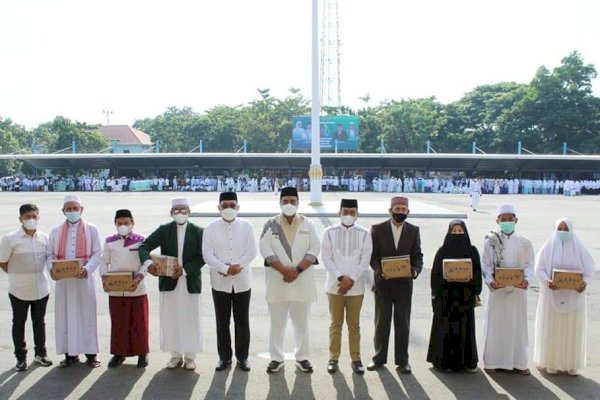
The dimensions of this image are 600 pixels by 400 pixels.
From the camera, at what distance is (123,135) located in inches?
3499

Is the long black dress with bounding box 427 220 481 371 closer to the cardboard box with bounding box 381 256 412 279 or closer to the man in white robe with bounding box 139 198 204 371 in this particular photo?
the cardboard box with bounding box 381 256 412 279

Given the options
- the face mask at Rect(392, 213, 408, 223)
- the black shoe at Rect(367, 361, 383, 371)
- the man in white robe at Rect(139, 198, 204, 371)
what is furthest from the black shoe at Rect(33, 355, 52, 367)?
the face mask at Rect(392, 213, 408, 223)

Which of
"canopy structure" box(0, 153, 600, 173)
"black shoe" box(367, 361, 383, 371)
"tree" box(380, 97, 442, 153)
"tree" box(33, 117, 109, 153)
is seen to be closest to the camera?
"black shoe" box(367, 361, 383, 371)

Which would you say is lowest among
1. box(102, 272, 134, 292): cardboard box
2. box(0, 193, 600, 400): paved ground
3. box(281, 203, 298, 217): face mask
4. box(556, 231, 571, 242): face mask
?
box(0, 193, 600, 400): paved ground

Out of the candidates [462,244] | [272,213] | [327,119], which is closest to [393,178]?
[327,119]

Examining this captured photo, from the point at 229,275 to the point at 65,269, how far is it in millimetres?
1614

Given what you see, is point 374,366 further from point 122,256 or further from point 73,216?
point 73,216

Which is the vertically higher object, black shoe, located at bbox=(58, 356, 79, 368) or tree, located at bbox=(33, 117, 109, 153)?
tree, located at bbox=(33, 117, 109, 153)

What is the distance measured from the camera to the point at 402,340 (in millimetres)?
6023

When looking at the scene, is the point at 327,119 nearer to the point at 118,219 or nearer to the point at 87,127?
the point at 87,127

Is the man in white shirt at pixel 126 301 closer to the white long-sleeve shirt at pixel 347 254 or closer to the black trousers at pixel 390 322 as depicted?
the white long-sleeve shirt at pixel 347 254

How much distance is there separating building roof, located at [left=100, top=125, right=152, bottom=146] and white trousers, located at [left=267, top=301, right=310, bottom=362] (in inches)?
3300

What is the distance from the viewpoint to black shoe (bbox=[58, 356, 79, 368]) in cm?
600

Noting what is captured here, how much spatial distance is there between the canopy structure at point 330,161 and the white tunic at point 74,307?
38.4m
